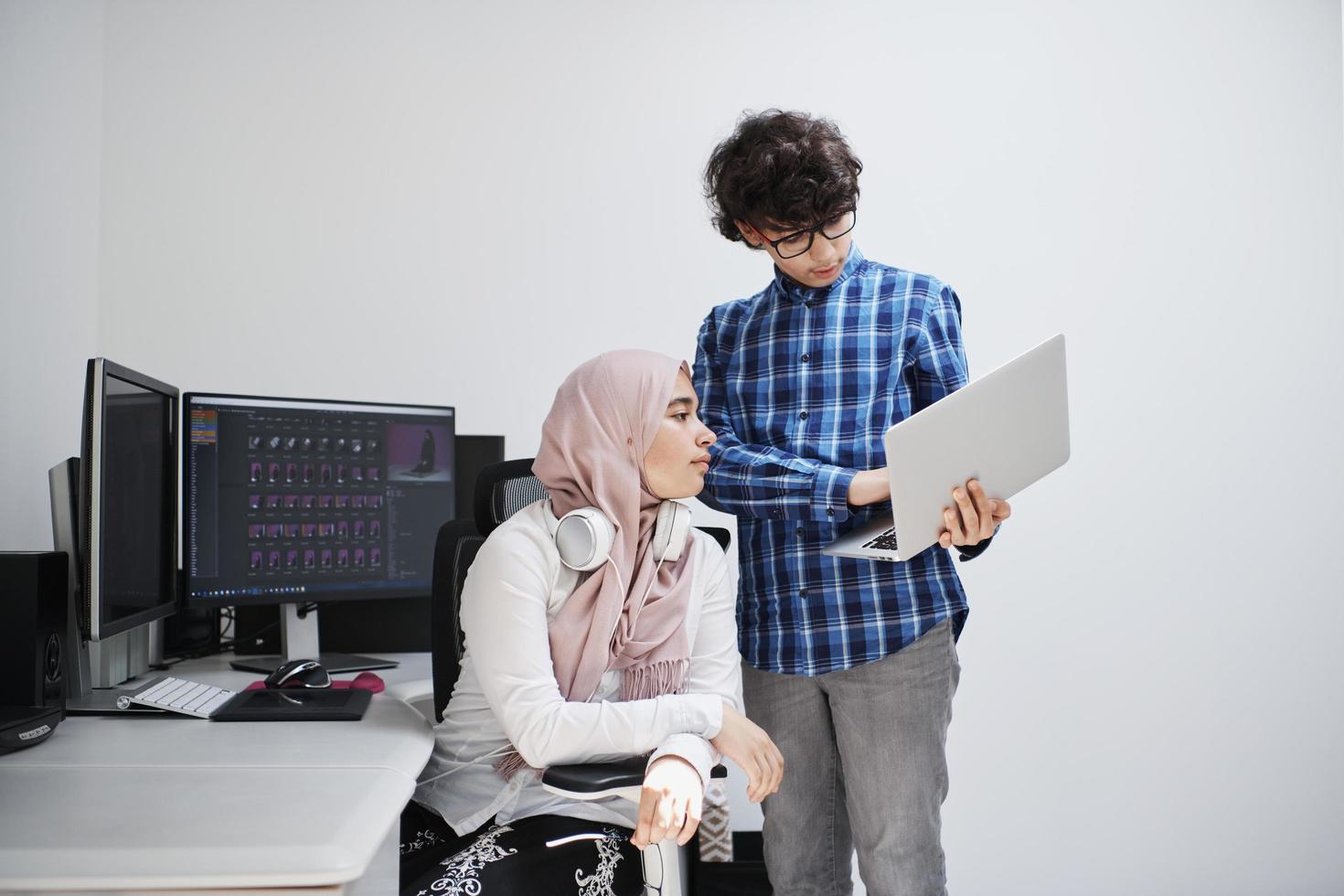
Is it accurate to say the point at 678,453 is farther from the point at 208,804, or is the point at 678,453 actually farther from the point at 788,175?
the point at 208,804

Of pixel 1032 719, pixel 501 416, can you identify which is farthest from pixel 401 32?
pixel 1032 719

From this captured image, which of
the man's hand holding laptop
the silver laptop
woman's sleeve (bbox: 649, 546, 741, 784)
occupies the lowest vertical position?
woman's sleeve (bbox: 649, 546, 741, 784)

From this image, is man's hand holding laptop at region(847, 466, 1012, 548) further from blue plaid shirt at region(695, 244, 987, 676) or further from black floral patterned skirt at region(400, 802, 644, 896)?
black floral patterned skirt at region(400, 802, 644, 896)

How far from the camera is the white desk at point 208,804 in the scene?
862 millimetres

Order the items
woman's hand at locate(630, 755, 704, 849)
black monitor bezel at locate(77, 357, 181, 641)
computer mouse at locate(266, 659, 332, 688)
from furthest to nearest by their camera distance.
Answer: computer mouse at locate(266, 659, 332, 688) < black monitor bezel at locate(77, 357, 181, 641) < woman's hand at locate(630, 755, 704, 849)

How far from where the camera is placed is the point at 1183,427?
267 centimetres

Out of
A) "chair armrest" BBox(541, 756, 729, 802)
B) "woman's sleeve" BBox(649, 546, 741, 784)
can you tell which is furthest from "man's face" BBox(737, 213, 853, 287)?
"chair armrest" BBox(541, 756, 729, 802)

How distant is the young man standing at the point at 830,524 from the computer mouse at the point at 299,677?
2.37 ft

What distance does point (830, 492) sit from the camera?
1.45 metres

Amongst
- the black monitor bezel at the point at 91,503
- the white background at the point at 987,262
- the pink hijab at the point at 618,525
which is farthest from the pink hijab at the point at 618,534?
the white background at the point at 987,262

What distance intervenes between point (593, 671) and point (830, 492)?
44 centimetres

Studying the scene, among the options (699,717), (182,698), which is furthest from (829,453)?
(182,698)

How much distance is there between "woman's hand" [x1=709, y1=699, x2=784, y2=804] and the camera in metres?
1.35

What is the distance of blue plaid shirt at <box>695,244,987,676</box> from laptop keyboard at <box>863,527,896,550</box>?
3.4 inches
